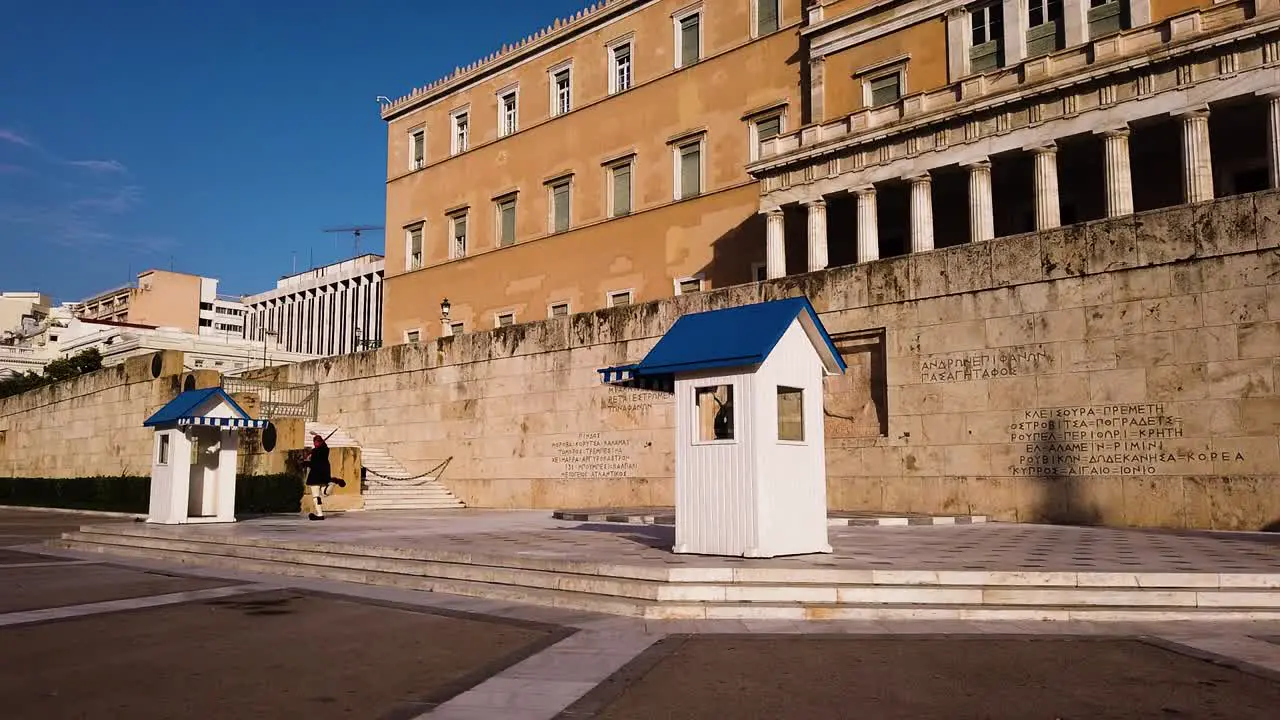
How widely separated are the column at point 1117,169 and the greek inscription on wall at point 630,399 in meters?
12.3

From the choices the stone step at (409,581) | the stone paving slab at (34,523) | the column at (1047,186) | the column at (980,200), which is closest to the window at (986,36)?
the column at (980,200)

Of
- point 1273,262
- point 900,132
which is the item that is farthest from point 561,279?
point 1273,262

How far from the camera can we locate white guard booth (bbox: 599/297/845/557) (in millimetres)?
12133

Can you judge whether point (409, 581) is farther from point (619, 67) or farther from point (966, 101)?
point (619, 67)

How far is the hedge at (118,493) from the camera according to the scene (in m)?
26.6

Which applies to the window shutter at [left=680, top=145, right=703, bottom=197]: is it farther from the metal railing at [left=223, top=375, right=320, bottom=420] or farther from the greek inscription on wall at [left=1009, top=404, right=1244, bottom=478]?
the greek inscription on wall at [left=1009, top=404, right=1244, bottom=478]

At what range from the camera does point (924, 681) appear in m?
7.02

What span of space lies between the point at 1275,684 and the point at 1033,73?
72.5 ft

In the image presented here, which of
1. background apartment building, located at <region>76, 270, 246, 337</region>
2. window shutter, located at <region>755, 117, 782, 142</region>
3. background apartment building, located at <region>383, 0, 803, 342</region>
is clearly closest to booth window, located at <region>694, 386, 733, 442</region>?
background apartment building, located at <region>383, 0, 803, 342</region>

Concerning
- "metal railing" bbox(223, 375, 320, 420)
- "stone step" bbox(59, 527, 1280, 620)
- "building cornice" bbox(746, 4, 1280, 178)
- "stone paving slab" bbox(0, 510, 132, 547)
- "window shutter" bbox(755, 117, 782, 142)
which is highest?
"window shutter" bbox(755, 117, 782, 142)

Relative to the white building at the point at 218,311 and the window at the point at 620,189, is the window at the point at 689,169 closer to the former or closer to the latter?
the window at the point at 620,189

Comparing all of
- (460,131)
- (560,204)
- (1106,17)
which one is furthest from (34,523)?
(1106,17)

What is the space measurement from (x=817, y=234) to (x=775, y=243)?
1.74 m

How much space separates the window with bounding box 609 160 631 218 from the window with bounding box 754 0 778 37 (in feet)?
24.7
